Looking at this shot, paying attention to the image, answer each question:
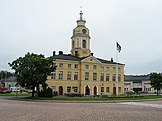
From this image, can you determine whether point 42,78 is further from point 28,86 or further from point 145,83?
point 145,83

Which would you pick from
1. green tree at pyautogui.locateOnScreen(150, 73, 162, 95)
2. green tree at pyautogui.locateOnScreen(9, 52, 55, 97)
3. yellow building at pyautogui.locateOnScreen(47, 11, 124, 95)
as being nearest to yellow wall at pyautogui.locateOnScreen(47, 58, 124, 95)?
yellow building at pyautogui.locateOnScreen(47, 11, 124, 95)

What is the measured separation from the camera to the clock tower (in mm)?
64812

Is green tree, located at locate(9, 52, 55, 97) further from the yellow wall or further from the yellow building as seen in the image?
the yellow wall

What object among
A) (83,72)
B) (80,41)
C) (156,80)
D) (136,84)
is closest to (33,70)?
(83,72)

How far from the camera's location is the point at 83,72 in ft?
199

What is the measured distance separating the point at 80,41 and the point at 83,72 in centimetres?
924

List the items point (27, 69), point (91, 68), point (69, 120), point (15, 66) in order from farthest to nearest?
1. point (91, 68)
2. point (15, 66)
3. point (27, 69)
4. point (69, 120)

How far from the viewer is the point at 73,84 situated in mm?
59375

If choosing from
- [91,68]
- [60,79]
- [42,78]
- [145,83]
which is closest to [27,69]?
[42,78]

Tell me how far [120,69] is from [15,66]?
33.8 m

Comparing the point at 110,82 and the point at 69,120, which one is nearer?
the point at 69,120

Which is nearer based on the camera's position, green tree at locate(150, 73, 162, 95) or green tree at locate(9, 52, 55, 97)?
green tree at locate(9, 52, 55, 97)

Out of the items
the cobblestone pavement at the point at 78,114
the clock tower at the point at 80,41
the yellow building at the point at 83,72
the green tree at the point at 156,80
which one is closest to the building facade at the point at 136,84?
the yellow building at the point at 83,72

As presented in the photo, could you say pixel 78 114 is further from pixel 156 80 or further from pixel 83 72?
pixel 83 72
